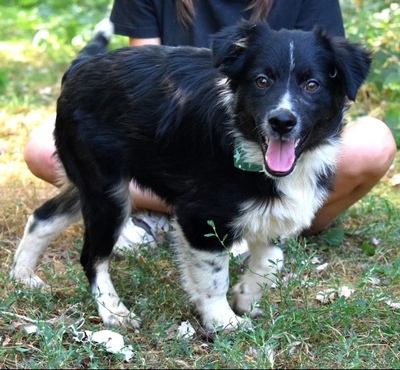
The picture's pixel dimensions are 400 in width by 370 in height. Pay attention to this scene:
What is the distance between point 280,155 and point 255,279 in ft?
2.28

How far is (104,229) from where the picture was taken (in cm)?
347

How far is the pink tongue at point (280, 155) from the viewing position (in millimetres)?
2973

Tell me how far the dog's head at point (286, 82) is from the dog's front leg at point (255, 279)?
0.59 metres

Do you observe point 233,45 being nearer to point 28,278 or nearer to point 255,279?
point 255,279

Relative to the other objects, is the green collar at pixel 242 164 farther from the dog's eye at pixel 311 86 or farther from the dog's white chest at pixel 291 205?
the dog's eye at pixel 311 86

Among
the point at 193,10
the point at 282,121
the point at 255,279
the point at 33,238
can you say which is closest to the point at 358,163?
the point at 255,279

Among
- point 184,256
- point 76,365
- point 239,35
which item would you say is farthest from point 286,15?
point 76,365

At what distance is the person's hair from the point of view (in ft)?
13.1

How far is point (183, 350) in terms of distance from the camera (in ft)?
9.94

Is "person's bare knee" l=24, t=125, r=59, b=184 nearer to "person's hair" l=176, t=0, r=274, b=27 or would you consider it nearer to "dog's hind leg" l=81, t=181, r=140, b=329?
"dog's hind leg" l=81, t=181, r=140, b=329

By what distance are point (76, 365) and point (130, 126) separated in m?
1.05

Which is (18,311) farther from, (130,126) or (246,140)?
(246,140)

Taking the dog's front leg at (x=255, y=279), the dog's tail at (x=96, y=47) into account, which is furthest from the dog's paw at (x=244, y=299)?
the dog's tail at (x=96, y=47)

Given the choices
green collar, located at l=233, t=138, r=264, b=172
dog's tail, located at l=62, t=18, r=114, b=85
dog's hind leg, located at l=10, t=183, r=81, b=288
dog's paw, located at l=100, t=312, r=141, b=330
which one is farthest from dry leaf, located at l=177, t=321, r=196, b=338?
dog's tail, located at l=62, t=18, r=114, b=85
